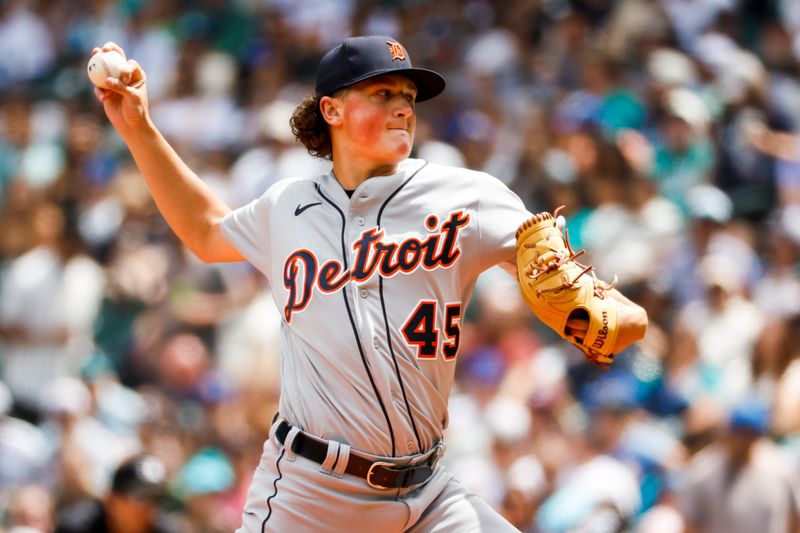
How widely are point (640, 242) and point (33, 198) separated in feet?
15.1

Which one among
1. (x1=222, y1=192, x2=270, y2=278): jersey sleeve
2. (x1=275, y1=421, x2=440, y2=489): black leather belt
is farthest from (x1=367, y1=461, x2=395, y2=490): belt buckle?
(x1=222, y1=192, x2=270, y2=278): jersey sleeve

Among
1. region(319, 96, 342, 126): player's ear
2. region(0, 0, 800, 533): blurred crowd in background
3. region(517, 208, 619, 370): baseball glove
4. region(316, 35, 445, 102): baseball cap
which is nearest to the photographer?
region(517, 208, 619, 370): baseball glove

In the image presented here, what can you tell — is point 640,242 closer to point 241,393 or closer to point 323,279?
point 241,393

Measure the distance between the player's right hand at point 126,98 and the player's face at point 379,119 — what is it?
693 millimetres

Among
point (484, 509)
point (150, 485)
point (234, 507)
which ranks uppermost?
point (484, 509)

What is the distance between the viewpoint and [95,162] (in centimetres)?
1041

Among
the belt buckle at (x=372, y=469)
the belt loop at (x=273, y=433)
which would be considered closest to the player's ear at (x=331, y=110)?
the belt loop at (x=273, y=433)

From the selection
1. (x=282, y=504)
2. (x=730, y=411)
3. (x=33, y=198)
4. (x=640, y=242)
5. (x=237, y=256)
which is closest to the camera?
(x=282, y=504)

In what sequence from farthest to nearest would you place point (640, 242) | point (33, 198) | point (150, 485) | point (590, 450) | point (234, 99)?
point (234, 99) → point (33, 198) → point (640, 242) → point (590, 450) → point (150, 485)

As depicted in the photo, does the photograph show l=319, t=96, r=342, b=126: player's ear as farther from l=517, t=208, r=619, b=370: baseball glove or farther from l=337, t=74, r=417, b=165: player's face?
l=517, t=208, r=619, b=370: baseball glove

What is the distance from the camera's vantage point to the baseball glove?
358 cm

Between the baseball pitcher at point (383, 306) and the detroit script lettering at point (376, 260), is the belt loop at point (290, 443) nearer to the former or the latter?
the baseball pitcher at point (383, 306)

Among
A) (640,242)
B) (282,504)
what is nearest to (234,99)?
(640,242)

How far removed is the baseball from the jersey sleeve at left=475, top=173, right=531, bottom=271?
3.95ft
